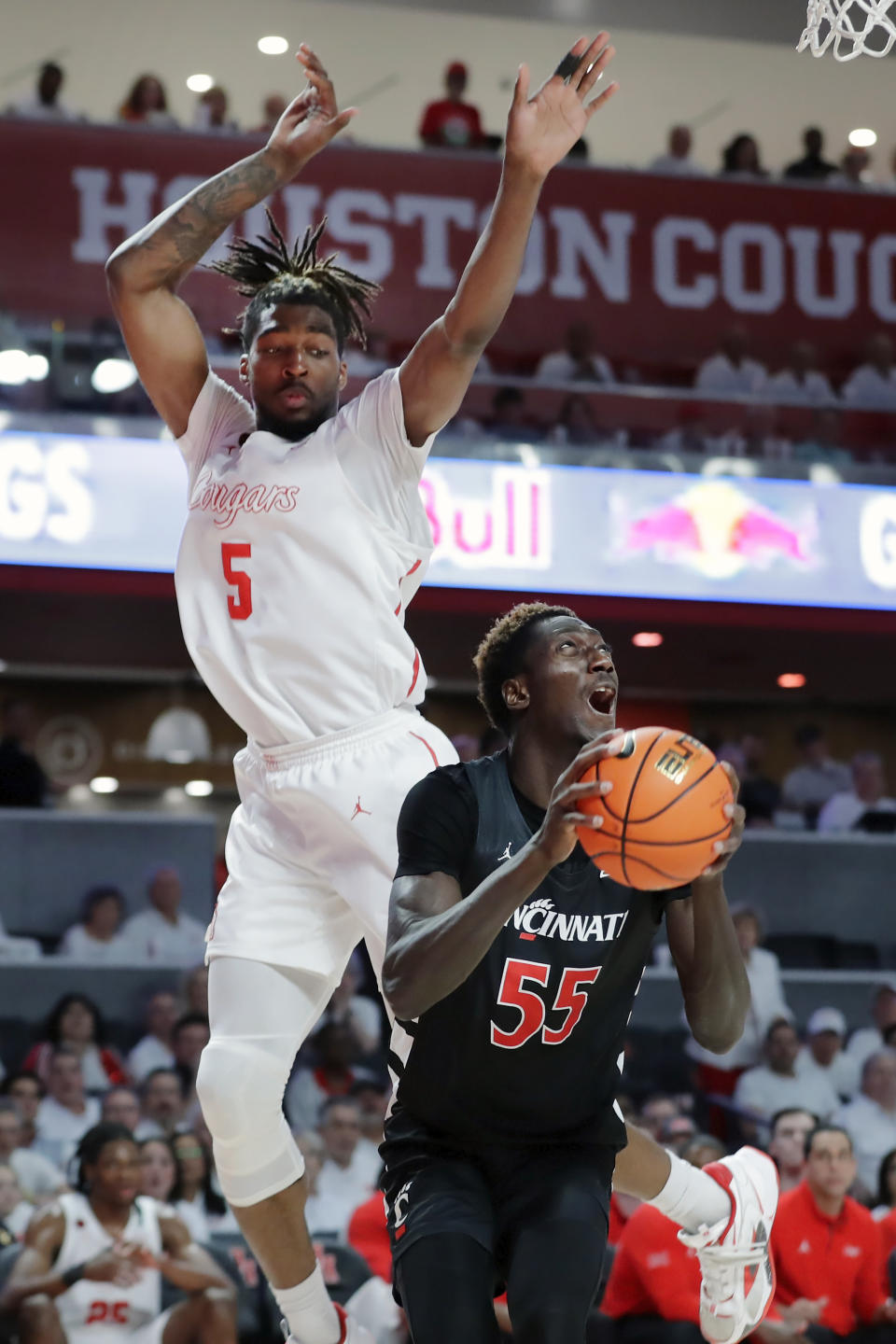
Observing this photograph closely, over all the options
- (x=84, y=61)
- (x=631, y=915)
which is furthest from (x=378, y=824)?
(x=84, y=61)

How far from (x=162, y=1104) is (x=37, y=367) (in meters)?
5.36

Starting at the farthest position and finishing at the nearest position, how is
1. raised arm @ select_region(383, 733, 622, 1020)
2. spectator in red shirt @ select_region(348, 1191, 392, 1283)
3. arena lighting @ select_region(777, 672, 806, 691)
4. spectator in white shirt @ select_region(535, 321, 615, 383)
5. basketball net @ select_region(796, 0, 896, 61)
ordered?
1. arena lighting @ select_region(777, 672, 806, 691)
2. spectator in white shirt @ select_region(535, 321, 615, 383)
3. spectator in red shirt @ select_region(348, 1191, 392, 1283)
4. basketball net @ select_region(796, 0, 896, 61)
5. raised arm @ select_region(383, 733, 622, 1020)

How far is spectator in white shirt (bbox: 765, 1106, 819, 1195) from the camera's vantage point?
8258 mm

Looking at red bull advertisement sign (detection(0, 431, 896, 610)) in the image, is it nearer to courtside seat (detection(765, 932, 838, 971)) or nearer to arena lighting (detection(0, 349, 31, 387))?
arena lighting (detection(0, 349, 31, 387))

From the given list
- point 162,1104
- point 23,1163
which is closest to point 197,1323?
point 23,1163

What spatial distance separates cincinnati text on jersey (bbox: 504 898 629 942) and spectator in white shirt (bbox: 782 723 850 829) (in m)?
10.9

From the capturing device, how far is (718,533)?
13000 mm

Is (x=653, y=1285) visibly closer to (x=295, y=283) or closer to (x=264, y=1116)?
(x=264, y=1116)

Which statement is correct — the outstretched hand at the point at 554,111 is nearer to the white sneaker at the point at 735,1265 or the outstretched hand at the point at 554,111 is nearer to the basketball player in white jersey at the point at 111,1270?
the white sneaker at the point at 735,1265

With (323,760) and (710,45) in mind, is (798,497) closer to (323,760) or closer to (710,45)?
(710,45)

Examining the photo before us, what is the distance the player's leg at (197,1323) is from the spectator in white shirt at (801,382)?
8.45 m

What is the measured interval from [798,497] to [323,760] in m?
9.56

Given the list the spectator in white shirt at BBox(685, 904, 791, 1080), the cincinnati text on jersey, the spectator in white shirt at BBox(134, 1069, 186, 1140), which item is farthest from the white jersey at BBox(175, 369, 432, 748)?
the spectator in white shirt at BBox(685, 904, 791, 1080)

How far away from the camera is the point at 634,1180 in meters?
4.11
